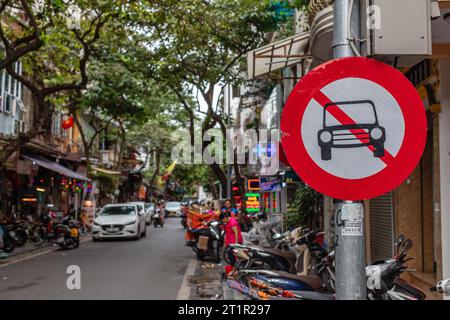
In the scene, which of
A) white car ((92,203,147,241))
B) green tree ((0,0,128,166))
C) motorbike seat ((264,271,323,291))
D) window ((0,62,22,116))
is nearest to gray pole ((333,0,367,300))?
motorbike seat ((264,271,323,291))

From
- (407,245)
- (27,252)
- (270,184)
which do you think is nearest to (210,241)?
(270,184)

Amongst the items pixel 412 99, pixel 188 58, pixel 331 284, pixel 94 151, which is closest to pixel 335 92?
pixel 412 99

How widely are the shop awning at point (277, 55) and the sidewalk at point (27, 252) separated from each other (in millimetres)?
8184

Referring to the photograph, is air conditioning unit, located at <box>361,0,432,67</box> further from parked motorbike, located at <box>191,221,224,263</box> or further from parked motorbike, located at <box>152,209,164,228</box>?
parked motorbike, located at <box>152,209,164,228</box>

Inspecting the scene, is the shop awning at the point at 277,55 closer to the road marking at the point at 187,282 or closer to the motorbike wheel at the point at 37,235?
the road marking at the point at 187,282

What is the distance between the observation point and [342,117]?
8.00ft

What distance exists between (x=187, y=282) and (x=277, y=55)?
4.88m

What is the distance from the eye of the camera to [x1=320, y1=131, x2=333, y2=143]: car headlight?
2.44m

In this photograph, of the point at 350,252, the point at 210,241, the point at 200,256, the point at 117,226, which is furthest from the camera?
the point at 117,226

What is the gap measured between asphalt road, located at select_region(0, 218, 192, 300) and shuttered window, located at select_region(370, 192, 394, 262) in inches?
153

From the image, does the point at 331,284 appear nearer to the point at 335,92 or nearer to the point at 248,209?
the point at 335,92

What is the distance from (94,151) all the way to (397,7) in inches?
1333

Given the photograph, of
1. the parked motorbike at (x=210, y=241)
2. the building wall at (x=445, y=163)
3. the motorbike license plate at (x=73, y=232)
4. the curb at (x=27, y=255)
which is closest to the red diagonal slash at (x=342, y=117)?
the building wall at (x=445, y=163)

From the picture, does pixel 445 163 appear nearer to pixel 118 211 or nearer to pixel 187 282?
pixel 187 282
